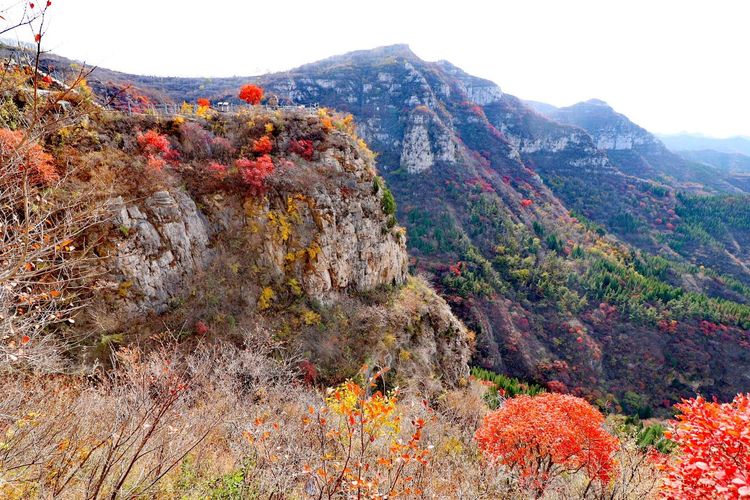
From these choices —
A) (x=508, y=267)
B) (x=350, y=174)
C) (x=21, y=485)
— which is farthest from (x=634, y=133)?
(x=21, y=485)

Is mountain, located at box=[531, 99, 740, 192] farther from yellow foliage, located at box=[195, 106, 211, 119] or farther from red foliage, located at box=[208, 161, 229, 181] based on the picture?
red foliage, located at box=[208, 161, 229, 181]

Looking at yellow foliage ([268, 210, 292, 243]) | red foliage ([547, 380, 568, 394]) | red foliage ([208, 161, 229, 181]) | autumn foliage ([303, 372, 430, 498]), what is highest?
red foliage ([208, 161, 229, 181])

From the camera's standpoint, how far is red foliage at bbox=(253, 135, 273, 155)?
22344 millimetres

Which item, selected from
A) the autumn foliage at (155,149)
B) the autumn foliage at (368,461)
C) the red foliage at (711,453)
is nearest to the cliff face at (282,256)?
the autumn foliage at (155,149)

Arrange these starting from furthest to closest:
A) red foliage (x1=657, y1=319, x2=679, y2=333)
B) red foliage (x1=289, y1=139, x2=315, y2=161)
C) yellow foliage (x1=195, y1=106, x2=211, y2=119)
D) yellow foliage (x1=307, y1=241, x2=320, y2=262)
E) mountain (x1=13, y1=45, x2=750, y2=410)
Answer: red foliage (x1=657, y1=319, x2=679, y2=333), mountain (x1=13, y1=45, x2=750, y2=410), red foliage (x1=289, y1=139, x2=315, y2=161), yellow foliage (x1=195, y1=106, x2=211, y2=119), yellow foliage (x1=307, y1=241, x2=320, y2=262)

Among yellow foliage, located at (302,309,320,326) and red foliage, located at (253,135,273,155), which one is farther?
red foliage, located at (253,135,273,155)

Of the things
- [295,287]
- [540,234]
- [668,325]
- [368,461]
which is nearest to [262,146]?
[295,287]

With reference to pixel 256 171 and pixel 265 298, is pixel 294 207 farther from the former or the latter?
pixel 265 298


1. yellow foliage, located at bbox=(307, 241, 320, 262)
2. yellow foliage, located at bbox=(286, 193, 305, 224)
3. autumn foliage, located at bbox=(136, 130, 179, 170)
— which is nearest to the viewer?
autumn foliage, located at bbox=(136, 130, 179, 170)

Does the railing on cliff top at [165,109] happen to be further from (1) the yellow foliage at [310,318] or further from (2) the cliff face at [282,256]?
(1) the yellow foliage at [310,318]

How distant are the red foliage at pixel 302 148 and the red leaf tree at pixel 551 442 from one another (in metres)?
19.5

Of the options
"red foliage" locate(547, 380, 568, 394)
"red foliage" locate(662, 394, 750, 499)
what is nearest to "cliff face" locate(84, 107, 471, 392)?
"red foliage" locate(662, 394, 750, 499)

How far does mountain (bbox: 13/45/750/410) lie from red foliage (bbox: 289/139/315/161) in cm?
135

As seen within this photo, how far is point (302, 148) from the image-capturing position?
77.4 ft
